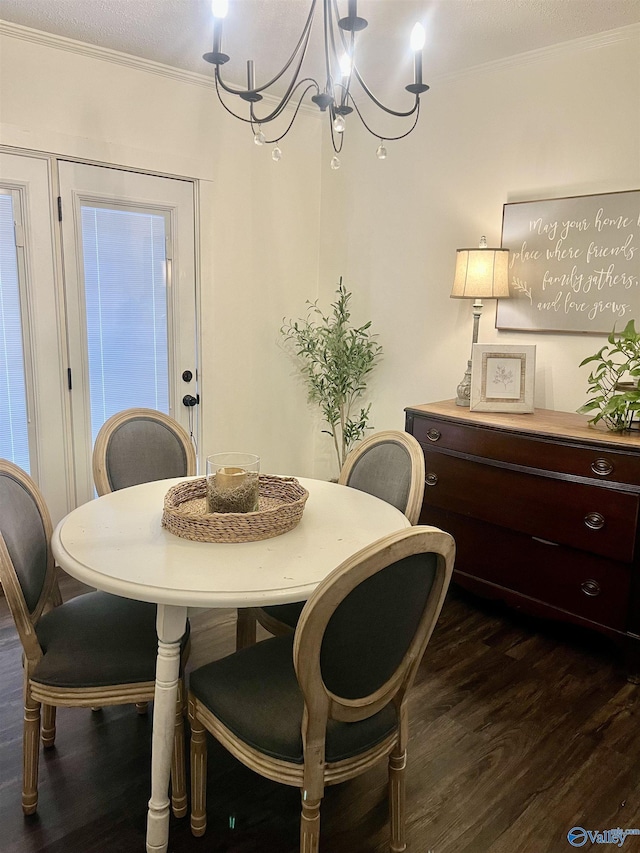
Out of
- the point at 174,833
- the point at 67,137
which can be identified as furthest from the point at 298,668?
the point at 67,137

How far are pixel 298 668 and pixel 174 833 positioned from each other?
2.61 feet

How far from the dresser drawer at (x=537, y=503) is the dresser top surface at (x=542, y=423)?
18 centimetres

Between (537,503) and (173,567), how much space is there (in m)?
1.64

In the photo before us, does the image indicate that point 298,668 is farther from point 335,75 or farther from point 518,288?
point 335,75

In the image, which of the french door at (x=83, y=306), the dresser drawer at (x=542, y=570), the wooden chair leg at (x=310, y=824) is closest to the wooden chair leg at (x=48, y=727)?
the wooden chair leg at (x=310, y=824)

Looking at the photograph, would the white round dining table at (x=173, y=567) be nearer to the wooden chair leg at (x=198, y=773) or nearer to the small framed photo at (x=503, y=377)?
the wooden chair leg at (x=198, y=773)

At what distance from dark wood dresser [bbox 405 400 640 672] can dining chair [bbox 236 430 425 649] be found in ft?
2.01

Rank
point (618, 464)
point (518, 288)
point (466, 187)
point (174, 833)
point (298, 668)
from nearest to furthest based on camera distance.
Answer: point (298, 668)
point (174, 833)
point (618, 464)
point (518, 288)
point (466, 187)

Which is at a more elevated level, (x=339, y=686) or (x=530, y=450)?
(x=530, y=450)

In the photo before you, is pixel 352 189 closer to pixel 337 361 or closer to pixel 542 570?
pixel 337 361

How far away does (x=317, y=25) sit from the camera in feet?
8.69

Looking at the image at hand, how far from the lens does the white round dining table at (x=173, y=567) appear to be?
1478 millimetres

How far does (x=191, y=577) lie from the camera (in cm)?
153

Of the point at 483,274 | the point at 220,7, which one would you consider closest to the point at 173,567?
the point at 220,7
